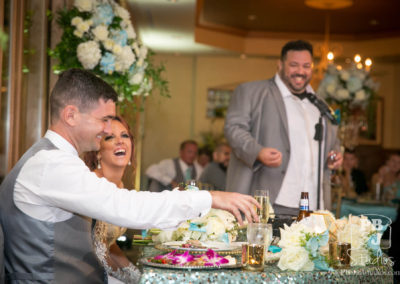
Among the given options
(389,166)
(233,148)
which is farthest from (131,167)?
(389,166)

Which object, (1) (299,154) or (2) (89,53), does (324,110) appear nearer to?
(1) (299,154)

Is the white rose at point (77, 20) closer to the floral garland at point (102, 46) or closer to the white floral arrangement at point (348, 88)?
the floral garland at point (102, 46)

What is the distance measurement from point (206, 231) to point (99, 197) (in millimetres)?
569

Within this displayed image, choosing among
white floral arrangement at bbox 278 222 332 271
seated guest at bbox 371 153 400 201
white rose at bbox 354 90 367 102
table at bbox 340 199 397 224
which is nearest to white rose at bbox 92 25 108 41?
white floral arrangement at bbox 278 222 332 271

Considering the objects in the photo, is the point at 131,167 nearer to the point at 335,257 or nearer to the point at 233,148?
the point at 233,148

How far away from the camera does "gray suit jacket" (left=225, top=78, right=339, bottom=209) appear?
3557mm

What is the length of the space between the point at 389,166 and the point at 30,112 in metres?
5.26

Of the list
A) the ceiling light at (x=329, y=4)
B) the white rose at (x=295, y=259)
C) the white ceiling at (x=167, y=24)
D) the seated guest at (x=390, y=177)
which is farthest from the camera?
the ceiling light at (x=329, y=4)

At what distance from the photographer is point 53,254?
6.23ft

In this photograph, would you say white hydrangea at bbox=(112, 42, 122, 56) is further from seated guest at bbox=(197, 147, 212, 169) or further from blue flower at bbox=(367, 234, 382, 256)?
seated guest at bbox=(197, 147, 212, 169)

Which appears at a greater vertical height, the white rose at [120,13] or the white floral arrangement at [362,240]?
the white rose at [120,13]

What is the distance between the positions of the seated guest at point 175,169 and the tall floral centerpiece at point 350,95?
2.76m

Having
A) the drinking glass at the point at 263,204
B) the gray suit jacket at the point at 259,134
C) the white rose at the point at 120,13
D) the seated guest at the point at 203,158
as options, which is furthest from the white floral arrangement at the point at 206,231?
the seated guest at the point at 203,158

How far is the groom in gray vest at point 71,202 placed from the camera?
1.74 meters
